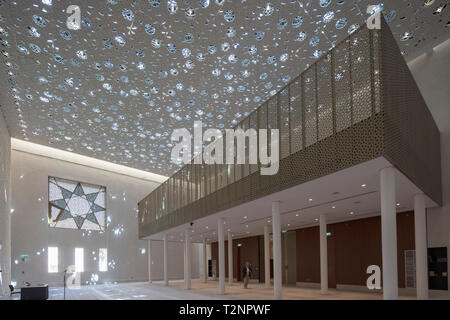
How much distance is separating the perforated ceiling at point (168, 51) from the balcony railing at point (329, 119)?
83.5 inches

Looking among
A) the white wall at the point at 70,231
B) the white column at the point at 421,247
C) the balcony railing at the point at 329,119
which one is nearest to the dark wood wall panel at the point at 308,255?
the balcony railing at the point at 329,119

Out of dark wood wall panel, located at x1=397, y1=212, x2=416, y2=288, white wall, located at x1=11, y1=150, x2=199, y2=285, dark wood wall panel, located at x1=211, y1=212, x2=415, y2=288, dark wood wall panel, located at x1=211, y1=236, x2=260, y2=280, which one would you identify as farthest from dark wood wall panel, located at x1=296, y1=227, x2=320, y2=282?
white wall, located at x1=11, y1=150, x2=199, y2=285

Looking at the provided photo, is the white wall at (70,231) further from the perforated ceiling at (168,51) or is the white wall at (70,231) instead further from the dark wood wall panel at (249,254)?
the dark wood wall panel at (249,254)

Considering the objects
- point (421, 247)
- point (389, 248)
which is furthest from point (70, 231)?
point (389, 248)

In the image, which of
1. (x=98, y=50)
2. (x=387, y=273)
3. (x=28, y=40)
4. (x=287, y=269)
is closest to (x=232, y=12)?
(x=98, y=50)

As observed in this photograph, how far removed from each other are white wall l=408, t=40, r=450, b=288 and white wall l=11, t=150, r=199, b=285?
80.4ft

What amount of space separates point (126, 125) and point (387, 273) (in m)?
17.1

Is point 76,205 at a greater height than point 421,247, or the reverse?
point 76,205

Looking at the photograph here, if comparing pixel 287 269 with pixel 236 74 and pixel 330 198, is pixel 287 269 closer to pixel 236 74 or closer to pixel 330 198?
pixel 330 198

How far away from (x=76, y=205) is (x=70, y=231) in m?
2.19

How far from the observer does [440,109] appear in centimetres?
1543

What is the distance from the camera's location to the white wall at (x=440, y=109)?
14922mm

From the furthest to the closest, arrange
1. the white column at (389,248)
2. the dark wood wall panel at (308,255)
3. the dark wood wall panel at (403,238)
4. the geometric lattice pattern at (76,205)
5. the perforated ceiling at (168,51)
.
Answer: the geometric lattice pattern at (76,205) < the dark wood wall panel at (308,255) < the dark wood wall panel at (403,238) < the perforated ceiling at (168,51) < the white column at (389,248)

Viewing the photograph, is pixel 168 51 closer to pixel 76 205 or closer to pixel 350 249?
pixel 350 249
